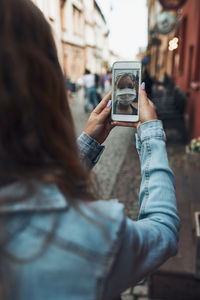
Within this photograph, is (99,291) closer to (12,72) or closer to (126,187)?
(12,72)

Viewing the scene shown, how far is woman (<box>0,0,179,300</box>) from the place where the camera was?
0.53 meters

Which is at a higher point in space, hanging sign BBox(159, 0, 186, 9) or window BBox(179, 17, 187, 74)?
hanging sign BBox(159, 0, 186, 9)

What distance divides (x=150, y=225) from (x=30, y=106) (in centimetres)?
42

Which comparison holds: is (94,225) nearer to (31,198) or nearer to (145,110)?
(31,198)

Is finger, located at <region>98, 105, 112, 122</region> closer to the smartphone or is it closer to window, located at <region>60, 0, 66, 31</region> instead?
the smartphone

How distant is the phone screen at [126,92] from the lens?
1.03m

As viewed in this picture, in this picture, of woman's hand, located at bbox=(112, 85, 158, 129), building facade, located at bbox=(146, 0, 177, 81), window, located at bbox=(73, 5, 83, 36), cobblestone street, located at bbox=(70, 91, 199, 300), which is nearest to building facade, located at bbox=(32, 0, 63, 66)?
window, located at bbox=(73, 5, 83, 36)

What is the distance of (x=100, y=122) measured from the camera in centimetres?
107

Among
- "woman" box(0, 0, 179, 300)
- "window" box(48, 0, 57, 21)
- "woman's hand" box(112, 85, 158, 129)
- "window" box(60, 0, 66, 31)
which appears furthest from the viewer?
"window" box(60, 0, 66, 31)

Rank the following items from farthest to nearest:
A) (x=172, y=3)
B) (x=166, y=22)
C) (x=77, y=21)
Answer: (x=166, y=22), (x=172, y=3), (x=77, y=21)

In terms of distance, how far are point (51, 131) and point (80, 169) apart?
10 centimetres

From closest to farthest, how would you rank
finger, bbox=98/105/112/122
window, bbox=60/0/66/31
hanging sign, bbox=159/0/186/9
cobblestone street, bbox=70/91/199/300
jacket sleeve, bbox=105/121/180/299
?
jacket sleeve, bbox=105/121/180/299 → finger, bbox=98/105/112/122 → window, bbox=60/0/66/31 → cobblestone street, bbox=70/91/199/300 → hanging sign, bbox=159/0/186/9

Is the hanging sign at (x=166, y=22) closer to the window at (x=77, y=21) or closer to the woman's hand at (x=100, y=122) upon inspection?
the window at (x=77, y=21)

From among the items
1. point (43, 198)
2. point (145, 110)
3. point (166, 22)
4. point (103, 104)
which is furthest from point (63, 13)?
point (166, 22)
